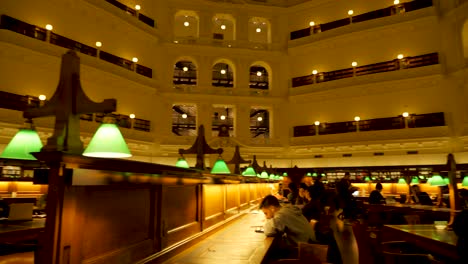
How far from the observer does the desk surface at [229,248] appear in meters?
3.11

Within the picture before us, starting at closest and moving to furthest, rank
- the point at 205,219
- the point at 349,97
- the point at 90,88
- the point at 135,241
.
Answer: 1. the point at 135,241
2. the point at 205,219
3. the point at 90,88
4. the point at 349,97

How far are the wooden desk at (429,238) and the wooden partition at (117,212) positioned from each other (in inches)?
111

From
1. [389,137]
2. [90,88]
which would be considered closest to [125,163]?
[90,88]

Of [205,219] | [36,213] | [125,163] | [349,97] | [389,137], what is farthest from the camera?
[349,97]

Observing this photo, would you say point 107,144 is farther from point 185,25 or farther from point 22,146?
point 185,25

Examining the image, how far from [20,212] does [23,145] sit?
2.40 m

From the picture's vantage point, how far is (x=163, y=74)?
18766mm

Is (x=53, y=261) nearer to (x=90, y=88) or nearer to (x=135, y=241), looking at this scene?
(x=135, y=241)

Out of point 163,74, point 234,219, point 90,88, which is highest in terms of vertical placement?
point 163,74

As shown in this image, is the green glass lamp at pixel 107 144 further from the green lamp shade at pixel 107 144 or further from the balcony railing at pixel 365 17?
the balcony railing at pixel 365 17

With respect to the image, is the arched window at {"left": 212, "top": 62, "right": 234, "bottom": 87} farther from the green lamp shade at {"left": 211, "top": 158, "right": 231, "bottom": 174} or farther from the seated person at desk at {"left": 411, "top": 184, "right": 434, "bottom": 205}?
the green lamp shade at {"left": 211, "top": 158, "right": 231, "bottom": 174}

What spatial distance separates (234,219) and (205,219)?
5.48ft

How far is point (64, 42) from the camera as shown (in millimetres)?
14180

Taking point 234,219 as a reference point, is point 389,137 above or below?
above
